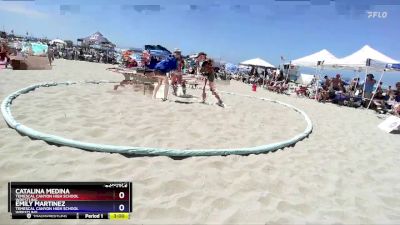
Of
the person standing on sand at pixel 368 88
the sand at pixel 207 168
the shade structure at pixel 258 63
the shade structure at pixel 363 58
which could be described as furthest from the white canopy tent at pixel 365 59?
the sand at pixel 207 168

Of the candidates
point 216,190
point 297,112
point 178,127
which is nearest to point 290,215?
point 216,190

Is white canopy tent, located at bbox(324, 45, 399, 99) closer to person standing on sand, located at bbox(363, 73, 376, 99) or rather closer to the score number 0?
person standing on sand, located at bbox(363, 73, 376, 99)

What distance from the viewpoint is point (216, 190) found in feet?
11.4

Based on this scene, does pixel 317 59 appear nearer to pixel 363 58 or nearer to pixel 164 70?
pixel 363 58

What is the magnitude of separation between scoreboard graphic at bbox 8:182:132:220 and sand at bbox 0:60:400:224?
0.08 metres

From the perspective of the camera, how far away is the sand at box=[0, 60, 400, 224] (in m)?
3.14

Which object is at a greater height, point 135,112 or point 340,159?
point 135,112

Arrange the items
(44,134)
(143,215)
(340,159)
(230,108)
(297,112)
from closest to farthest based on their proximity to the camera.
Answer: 1. (143,215)
2. (44,134)
3. (340,159)
4. (230,108)
5. (297,112)

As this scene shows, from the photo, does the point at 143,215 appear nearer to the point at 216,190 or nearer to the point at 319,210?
the point at 216,190

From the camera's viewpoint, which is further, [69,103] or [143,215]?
[69,103]

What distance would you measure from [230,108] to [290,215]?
582 cm

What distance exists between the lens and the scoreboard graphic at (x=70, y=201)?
8.82 ft

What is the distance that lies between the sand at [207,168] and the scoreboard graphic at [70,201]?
0.08 meters

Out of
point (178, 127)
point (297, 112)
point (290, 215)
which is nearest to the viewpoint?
point (290, 215)
